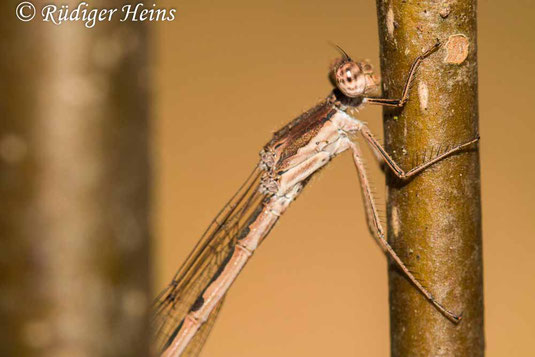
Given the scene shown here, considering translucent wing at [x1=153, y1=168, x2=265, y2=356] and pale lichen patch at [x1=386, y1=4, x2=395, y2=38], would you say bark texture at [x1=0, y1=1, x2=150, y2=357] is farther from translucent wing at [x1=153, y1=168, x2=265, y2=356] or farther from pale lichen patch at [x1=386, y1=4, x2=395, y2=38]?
translucent wing at [x1=153, y1=168, x2=265, y2=356]

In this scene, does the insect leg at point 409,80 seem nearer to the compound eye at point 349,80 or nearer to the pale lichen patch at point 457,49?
the pale lichen patch at point 457,49

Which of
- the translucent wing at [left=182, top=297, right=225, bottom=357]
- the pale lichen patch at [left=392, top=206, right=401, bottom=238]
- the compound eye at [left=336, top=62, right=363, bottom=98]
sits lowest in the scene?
the translucent wing at [left=182, top=297, right=225, bottom=357]

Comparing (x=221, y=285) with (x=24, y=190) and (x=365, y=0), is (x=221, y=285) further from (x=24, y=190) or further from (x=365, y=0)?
(x=365, y=0)

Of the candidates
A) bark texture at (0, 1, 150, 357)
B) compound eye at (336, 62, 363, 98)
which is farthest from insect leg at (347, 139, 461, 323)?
bark texture at (0, 1, 150, 357)

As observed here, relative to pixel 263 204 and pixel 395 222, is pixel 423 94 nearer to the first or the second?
pixel 395 222

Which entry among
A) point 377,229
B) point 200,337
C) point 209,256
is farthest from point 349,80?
point 200,337

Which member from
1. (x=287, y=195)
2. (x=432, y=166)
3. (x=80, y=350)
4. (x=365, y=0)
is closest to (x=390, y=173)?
(x=432, y=166)
